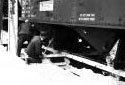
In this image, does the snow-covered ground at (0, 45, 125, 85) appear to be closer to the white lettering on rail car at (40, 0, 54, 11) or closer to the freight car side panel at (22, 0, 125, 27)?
the freight car side panel at (22, 0, 125, 27)

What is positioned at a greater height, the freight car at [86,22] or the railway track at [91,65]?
the freight car at [86,22]

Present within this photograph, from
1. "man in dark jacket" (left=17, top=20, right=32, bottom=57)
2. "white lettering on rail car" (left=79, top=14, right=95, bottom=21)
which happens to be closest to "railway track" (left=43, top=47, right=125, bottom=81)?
"man in dark jacket" (left=17, top=20, right=32, bottom=57)

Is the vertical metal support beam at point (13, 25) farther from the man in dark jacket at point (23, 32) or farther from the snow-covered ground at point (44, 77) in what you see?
the snow-covered ground at point (44, 77)

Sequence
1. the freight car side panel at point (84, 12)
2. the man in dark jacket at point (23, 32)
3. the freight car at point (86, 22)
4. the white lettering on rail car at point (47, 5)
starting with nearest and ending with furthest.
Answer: the freight car side panel at point (84, 12)
the freight car at point (86, 22)
the white lettering on rail car at point (47, 5)
the man in dark jacket at point (23, 32)

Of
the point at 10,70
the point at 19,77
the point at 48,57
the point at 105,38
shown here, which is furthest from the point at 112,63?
the point at 48,57

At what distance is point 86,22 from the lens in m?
5.95

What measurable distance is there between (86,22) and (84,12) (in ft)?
0.92

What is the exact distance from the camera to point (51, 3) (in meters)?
8.23

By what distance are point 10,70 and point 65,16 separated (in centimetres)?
206

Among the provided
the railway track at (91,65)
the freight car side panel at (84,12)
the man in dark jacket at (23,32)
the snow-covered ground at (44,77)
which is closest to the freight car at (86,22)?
the freight car side panel at (84,12)

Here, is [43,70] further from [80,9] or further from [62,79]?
[80,9]

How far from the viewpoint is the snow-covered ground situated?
6216 mm

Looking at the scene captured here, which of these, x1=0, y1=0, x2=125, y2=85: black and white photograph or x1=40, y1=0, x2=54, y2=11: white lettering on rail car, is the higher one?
x1=40, y1=0, x2=54, y2=11: white lettering on rail car

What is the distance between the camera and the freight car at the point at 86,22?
518 cm
